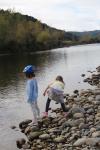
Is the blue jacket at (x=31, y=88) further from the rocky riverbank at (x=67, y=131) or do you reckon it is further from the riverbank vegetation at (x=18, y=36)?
the riverbank vegetation at (x=18, y=36)

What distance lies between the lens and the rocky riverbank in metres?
14.8

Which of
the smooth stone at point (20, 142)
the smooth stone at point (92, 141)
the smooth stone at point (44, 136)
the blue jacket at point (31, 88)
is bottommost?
the smooth stone at point (20, 142)

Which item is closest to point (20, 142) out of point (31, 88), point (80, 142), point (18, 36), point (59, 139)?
point (59, 139)

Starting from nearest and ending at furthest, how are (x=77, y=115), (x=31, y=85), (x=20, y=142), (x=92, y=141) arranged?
(x=92, y=141)
(x=20, y=142)
(x=31, y=85)
(x=77, y=115)

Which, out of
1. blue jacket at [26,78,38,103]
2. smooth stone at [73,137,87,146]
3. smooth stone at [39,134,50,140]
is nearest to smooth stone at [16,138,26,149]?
smooth stone at [39,134,50,140]

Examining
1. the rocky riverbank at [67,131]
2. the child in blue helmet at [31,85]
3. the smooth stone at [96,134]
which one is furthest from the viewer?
the child in blue helmet at [31,85]

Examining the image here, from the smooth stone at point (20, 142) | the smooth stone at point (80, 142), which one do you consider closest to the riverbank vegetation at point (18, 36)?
the smooth stone at point (20, 142)

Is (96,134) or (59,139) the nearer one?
(96,134)

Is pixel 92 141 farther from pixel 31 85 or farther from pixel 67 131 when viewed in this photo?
pixel 31 85

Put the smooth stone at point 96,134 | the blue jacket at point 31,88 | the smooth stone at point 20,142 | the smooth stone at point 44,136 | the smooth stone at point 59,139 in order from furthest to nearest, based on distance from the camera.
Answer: the blue jacket at point 31,88, the smooth stone at point 44,136, the smooth stone at point 20,142, the smooth stone at point 59,139, the smooth stone at point 96,134

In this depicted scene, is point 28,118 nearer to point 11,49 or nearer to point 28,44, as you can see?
point 11,49

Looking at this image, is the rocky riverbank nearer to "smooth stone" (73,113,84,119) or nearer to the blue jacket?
"smooth stone" (73,113,84,119)

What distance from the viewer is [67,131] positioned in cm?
1688

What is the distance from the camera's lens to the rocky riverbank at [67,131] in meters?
14.8
